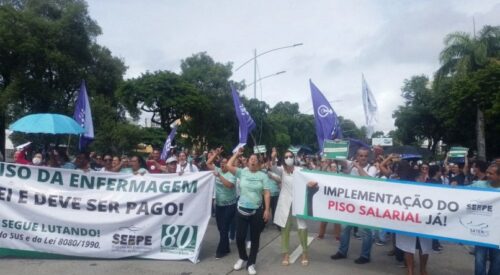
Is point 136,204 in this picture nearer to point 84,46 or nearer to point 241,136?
point 241,136

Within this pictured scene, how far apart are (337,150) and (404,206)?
5.82 feet

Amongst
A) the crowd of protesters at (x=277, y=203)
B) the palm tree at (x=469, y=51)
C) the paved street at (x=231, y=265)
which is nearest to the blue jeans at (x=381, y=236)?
the crowd of protesters at (x=277, y=203)

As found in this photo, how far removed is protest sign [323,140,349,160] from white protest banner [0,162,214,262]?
84.7 inches

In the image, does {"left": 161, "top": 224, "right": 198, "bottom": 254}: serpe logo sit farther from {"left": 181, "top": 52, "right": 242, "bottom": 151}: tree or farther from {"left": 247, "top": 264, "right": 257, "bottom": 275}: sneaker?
{"left": 181, "top": 52, "right": 242, "bottom": 151}: tree

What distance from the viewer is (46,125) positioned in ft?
31.8

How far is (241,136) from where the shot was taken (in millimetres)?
10141

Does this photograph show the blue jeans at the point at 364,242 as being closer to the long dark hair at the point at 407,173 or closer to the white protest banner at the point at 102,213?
the long dark hair at the point at 407,173

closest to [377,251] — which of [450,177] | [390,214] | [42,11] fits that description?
[390,214]

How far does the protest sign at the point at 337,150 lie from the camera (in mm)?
7962

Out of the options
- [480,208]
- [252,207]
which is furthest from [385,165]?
[252,207]

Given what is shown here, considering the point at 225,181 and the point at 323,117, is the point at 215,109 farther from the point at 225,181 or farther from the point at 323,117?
the point at 225,181

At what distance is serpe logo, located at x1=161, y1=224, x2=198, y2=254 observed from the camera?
7.22 metres

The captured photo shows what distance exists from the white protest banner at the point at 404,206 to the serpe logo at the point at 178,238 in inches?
64.8

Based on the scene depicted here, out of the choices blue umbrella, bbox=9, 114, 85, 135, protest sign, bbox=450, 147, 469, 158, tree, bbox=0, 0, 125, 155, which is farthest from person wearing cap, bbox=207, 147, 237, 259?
tree, bbox=0, 0, 125, 155
